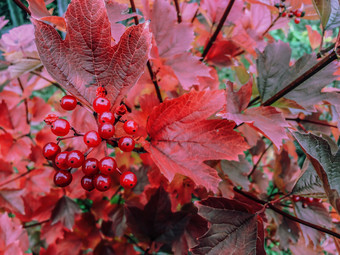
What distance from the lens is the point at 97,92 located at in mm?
459

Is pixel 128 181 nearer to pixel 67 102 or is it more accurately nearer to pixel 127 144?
pixel 127 144

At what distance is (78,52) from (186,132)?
247 mm

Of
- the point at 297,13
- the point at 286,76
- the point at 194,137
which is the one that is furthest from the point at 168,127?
the point at 297,13

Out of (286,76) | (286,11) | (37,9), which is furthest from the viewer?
(286,11)

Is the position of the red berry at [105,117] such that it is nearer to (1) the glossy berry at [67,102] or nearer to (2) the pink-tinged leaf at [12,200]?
(1) the glossy berry at [67,102]

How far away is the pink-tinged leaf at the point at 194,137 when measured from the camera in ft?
1.54

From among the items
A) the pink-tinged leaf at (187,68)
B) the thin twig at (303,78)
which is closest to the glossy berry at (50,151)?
the pink-tinged leaf at (187,68)

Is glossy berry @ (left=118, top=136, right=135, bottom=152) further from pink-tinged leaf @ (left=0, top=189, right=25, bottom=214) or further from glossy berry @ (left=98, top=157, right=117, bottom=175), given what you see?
pink-tinged leaf @ (left=0, top=189, right=25, bottom=214)

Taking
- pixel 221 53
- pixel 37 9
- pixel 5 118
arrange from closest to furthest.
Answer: pixel 37 9 < pixel 221 53 < pixel 5 118

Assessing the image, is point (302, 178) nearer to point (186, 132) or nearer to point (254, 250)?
point (254, 250)

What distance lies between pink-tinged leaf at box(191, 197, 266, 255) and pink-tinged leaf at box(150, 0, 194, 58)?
0.45 meters

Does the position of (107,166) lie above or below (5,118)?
above

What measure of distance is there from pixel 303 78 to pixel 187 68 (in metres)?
0.30

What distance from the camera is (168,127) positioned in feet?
1.66
